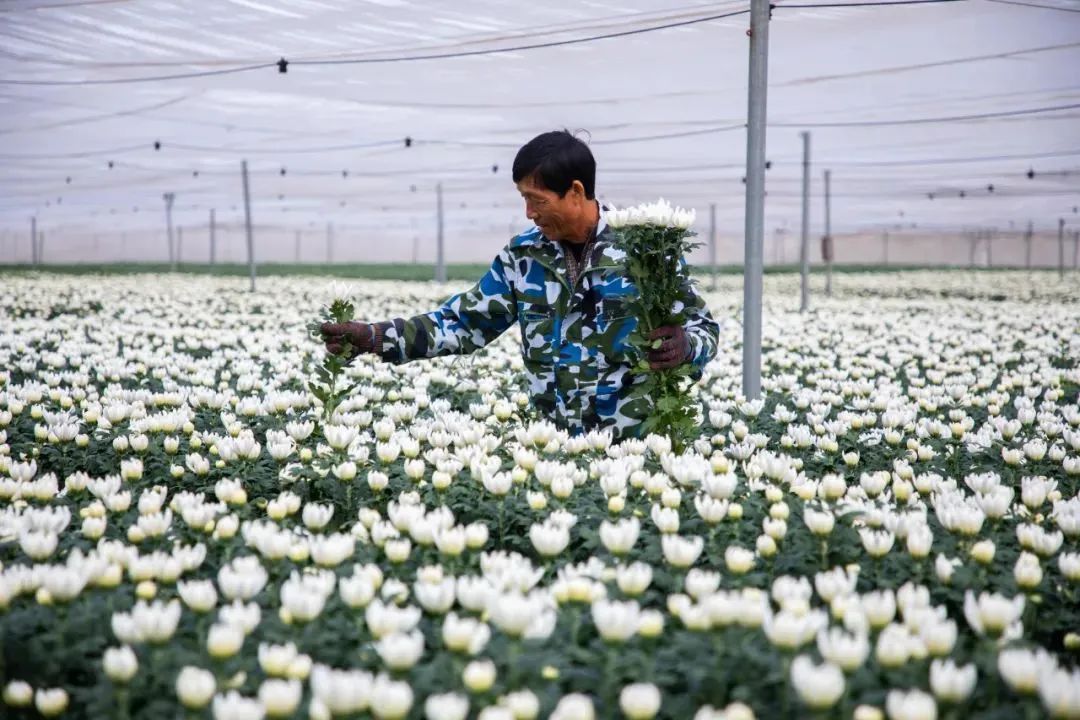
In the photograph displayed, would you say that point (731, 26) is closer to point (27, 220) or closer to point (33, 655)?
point (33, 655)

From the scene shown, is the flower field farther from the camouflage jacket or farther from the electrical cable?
the electrical cable

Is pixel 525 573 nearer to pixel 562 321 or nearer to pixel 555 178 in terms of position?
pixel 555 178

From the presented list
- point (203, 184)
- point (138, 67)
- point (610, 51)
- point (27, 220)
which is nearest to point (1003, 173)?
point (610, 51)

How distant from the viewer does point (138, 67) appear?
10.9 metres

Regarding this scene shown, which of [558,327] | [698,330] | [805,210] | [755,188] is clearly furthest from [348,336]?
[805,210]

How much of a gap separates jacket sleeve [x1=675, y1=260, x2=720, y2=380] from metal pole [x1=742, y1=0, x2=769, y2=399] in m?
1.70

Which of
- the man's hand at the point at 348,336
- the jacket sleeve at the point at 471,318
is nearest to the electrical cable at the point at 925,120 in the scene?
the jacket sleeve at the point at 471,318

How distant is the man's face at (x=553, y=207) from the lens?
152 inches

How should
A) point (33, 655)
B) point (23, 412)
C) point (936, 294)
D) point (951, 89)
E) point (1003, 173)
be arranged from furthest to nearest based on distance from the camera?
point (936, 294), point (1003, 173), point (951, 89), point (23, 412), point (33, 655)

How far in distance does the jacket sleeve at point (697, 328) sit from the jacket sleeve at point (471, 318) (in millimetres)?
933

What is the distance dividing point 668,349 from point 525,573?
1.59 m

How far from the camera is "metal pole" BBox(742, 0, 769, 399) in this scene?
545 centimetres

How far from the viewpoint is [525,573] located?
7.23 feet

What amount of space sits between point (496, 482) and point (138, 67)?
10.1 m
